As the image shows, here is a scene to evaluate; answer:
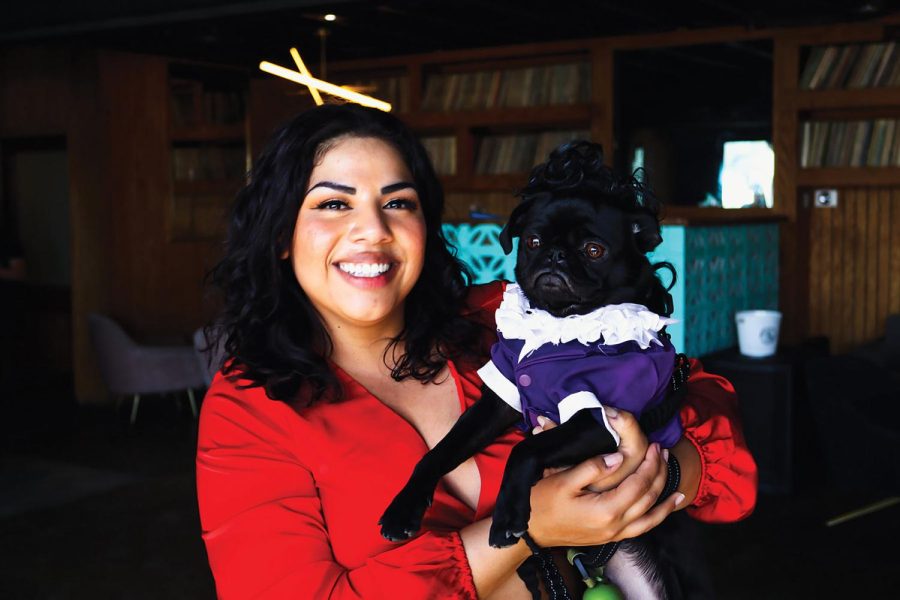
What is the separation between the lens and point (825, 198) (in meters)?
6.53

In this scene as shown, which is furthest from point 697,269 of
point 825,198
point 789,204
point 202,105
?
point 202,105

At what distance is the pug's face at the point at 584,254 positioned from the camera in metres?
1.62

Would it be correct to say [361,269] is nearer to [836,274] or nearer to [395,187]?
[395,187]

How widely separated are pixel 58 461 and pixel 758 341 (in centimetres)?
403

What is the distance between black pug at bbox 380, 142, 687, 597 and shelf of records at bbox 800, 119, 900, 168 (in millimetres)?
5086

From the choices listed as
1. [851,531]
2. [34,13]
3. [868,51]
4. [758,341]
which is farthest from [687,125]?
[34,13]

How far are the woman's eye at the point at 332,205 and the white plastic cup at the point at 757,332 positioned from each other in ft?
12.7

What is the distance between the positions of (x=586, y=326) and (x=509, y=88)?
606 centimetres

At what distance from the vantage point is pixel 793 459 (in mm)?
4945

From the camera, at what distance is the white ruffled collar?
1562 mm

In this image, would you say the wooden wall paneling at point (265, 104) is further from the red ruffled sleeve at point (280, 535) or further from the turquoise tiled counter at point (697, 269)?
the red ruffled sleeve at point (280, 535)

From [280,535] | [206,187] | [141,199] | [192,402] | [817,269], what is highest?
[206,187]

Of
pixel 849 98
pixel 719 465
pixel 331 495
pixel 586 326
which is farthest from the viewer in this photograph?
pixel 849 98

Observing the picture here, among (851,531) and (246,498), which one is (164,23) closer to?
(851,531)
